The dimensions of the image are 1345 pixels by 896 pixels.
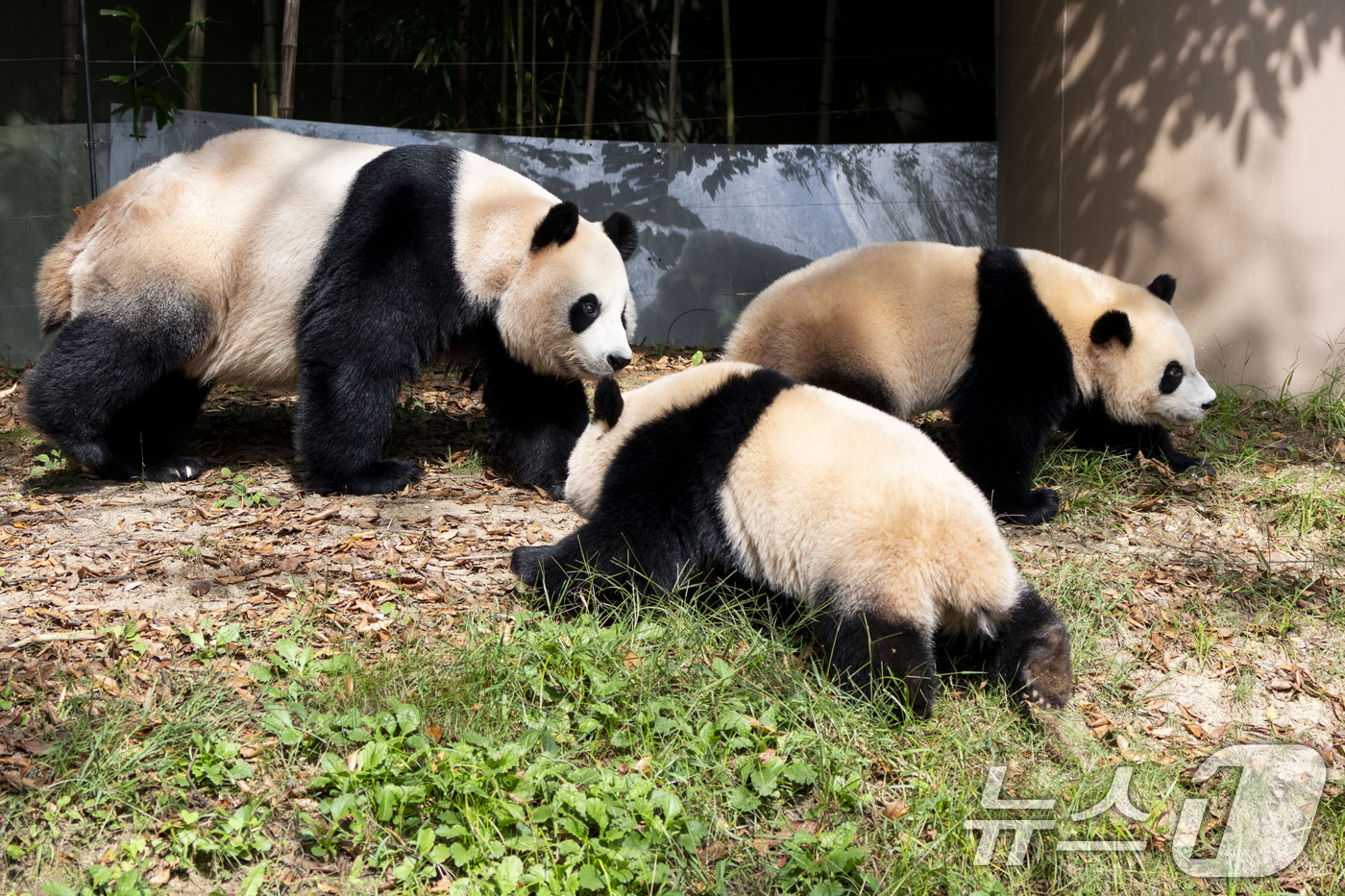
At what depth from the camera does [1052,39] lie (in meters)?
7.88

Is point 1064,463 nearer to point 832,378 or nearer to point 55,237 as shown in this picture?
point 832,378

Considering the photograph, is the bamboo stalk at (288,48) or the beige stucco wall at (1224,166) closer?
the beige stucco wall at (1224,166)

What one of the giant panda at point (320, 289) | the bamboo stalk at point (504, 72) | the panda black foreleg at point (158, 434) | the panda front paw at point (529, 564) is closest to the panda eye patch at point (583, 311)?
the giant panda at point (320, 289)

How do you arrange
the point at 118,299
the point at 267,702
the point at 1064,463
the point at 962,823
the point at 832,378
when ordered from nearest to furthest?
the point at 962,823 < the point at 267,702 < the point at 118,299 < the point at 832,378 < the point at 1064,463

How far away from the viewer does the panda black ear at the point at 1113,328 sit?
5453 mm

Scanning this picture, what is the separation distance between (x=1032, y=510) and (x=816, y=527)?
2258 mm

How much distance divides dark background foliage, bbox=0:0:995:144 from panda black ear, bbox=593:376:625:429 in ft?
20.6

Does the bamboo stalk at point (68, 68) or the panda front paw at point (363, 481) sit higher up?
the bamboo stalk at point (68, 68)

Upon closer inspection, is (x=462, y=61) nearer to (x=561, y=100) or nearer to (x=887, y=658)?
(x=561, y=100)

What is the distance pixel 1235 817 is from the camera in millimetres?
→ 3371

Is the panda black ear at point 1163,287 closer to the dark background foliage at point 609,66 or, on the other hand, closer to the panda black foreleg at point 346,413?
the panda black foreleg at point 346,413

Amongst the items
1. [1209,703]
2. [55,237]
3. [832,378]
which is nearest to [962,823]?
[1209,703]

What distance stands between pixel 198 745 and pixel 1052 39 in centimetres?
742

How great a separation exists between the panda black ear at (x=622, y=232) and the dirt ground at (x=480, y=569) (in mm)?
1408
